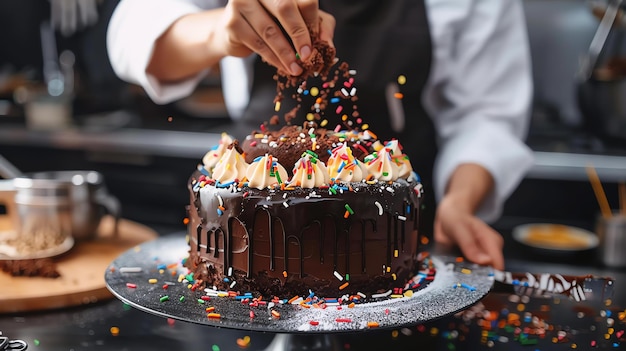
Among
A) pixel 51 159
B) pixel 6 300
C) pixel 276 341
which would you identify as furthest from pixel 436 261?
pixel 51 159

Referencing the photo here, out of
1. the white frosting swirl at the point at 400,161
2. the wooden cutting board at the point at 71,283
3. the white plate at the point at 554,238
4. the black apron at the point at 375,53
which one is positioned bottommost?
the white plate at the point at 554,238

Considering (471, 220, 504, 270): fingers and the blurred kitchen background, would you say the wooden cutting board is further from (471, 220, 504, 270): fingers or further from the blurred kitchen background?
(471, 220, 504, 270): fingers

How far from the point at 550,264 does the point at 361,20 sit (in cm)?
97

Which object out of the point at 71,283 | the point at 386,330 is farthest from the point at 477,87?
the point at 71,283

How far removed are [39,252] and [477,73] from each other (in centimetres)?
153

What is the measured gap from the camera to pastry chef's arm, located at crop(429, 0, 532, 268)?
7.22ft

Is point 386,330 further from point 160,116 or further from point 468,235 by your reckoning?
point 160,116

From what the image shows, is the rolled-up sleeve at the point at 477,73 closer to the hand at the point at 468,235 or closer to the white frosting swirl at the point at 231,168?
the hand at the point at 468,235

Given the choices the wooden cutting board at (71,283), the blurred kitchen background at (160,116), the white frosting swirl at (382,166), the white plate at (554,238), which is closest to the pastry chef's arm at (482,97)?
the white plate at (554,238)

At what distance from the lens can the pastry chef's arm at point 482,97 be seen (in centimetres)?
220

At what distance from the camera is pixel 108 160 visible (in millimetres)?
4027

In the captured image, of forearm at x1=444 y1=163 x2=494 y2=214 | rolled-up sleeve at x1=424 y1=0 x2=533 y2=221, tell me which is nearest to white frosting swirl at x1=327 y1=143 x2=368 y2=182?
forearm at x1=444 y1=163 x2=494 y2=214

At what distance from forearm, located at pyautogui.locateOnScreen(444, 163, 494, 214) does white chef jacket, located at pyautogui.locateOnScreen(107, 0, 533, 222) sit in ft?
0.09

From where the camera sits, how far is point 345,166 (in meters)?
1.47
